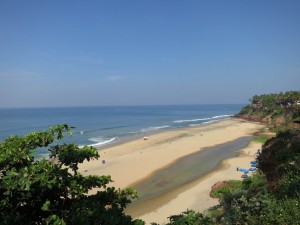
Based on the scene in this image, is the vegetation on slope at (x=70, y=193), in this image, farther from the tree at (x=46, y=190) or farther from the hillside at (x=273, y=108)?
the hillside at (x=273, y=108)

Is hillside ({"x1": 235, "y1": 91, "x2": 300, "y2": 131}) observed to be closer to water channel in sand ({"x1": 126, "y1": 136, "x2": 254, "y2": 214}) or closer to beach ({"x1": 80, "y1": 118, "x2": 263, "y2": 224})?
beach ({"x1": 80, "y1": 118, "x2": 263, "y2": 224})

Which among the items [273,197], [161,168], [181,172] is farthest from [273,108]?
[273,197]

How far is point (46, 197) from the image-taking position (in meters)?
6.23

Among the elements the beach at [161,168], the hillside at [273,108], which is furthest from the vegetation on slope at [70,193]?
the hillside at [273,108]

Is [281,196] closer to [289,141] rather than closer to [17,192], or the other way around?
[289,141]

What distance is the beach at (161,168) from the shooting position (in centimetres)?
1959

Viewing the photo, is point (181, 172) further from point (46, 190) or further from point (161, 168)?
point (46, 190)

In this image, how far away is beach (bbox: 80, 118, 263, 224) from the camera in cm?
1959

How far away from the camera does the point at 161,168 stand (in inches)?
1214

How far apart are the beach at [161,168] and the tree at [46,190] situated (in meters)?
11.7

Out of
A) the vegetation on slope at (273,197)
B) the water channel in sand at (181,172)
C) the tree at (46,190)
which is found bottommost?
the water channel in sand at (181,172)

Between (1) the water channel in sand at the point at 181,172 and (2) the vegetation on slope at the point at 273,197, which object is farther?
(1) the water channel in sand at the point at 181,172

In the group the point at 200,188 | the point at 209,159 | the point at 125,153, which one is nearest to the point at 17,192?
the point at 200,188

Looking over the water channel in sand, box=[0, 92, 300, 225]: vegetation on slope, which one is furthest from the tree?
the water channel in sand
